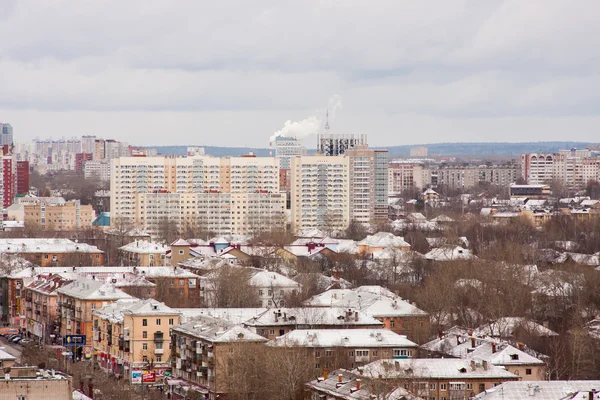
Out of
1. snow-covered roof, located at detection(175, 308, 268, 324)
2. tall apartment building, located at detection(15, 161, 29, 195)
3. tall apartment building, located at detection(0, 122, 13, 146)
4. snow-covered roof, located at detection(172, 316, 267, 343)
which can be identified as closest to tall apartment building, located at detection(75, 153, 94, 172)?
tall apartment building, located at detection(0, 122, 13, 146)

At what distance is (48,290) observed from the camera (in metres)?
41.5

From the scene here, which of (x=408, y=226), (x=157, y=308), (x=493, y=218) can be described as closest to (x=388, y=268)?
(x=157, y=308)

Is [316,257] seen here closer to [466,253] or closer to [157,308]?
[466,253]

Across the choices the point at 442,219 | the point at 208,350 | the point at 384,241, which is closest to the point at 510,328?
the point at 208,350

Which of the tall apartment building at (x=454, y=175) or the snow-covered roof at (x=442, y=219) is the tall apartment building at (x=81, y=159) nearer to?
the tall apartment building at (x=454, y=175)

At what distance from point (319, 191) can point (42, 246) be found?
26219mm

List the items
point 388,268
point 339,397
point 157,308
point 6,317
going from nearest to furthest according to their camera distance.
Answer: point 339,397 < point 157,308 < point 6,317 < point 388,268

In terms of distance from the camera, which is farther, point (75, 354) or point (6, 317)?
point (6, 317)

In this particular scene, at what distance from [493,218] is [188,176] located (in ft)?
53.2

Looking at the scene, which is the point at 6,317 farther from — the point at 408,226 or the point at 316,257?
the point at 408,226

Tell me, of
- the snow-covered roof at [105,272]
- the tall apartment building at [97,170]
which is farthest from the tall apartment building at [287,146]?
the snow-covered roof at [105,272]

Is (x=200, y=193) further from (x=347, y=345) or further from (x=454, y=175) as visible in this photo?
(x=454, y=175)

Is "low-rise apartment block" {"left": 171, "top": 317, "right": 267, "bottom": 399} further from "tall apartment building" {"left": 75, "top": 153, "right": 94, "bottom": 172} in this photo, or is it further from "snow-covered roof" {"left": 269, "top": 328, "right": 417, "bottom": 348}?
"tall apartment building" {"left": 75, "top": 153, "right": 94, "bottom": 172}

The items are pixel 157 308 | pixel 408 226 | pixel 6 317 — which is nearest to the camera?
pixel 157 308
